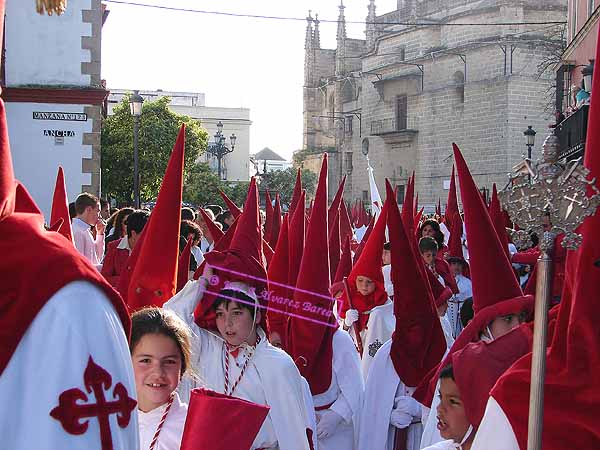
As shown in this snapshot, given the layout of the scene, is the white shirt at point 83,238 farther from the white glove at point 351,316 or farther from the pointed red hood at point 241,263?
the pointed red hood at point 241,263

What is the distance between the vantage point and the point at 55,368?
5.32 feet

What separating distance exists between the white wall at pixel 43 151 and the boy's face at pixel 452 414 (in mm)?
14128

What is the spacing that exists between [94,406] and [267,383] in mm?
2698

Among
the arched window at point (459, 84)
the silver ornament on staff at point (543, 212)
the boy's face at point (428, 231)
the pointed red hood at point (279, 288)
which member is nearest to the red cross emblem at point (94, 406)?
the silver ornament on staff at point (543, 212)

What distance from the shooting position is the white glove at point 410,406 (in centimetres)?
551

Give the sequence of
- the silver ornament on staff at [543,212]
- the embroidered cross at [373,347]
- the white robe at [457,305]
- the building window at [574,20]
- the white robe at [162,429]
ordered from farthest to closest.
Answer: the building window at [574,20] < the white robe at [457,305] < the embroidered cross at [373,347] < the white robe at [162,429] < the silver ornament on staff at [543,212]

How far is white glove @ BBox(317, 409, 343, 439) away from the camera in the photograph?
18.3ft

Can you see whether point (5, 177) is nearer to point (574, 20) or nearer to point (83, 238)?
point (83, 238)

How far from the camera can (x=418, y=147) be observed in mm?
49281

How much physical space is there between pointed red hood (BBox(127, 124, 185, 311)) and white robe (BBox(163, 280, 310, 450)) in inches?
5.5

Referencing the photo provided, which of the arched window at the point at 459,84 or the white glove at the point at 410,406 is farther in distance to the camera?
the arched window at the point at 459,84

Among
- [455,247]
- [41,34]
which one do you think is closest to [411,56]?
[41,34]

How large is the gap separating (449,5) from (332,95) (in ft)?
63.4

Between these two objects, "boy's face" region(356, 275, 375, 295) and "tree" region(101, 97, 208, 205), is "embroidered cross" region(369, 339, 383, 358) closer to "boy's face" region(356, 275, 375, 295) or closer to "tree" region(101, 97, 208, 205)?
"boy's face" region(356, 275, 375, 295)
